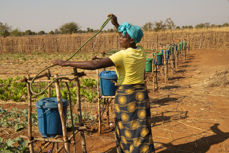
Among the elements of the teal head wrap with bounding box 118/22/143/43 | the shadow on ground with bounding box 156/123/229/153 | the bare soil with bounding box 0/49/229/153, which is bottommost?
the shadow on ground with bounding box 156/123/229/153

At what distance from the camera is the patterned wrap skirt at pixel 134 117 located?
2400 millimetres

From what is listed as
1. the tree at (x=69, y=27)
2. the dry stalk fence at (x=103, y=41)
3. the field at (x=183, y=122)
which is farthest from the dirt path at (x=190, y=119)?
the tree at (x=69, y=27)

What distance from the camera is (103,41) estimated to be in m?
23.6

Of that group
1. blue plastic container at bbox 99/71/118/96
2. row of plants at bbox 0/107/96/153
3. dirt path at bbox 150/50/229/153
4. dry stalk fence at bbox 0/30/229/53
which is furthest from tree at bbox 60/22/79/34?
blue plastic container at bbox 99/71/118/96

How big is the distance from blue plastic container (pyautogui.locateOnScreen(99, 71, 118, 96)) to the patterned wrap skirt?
1246mm

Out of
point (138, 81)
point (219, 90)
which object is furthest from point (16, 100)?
point (219, 90)

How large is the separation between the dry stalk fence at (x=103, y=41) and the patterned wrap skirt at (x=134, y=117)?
20648 millimetres

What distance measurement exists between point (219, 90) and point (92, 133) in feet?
17.0

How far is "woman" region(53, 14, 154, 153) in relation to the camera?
2.27 metres

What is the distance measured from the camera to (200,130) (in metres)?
4.37

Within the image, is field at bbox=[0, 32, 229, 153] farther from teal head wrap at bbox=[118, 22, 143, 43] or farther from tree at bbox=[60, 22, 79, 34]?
tree at bbox=[60, 22, 79, 34]

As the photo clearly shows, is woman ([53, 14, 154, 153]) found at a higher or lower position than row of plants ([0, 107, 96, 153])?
higher

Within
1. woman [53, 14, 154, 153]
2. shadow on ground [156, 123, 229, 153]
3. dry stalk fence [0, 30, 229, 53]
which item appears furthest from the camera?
dry stalk fence [0, 30, 229, 53]

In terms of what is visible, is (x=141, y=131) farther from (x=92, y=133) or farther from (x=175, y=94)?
(x=175, y=94)
